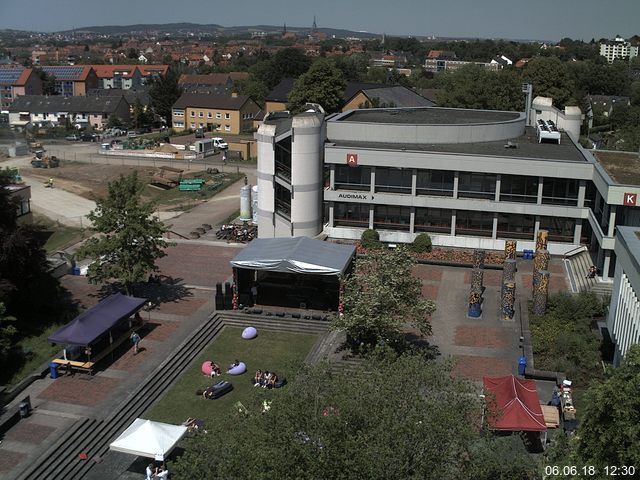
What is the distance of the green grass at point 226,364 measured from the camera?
25250 millimetres

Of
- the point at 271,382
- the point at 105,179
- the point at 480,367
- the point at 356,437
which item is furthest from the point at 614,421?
the point at 105,179

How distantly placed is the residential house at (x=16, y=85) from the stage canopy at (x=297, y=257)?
115m

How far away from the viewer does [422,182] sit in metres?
43.2

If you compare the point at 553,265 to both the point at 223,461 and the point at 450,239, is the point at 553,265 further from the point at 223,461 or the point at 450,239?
the point at 223,461

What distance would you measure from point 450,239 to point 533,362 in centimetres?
1555

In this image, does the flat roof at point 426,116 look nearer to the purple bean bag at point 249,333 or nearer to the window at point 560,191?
the window at point 560,191

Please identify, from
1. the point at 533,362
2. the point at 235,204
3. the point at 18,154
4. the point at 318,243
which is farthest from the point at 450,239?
the point at 18,154

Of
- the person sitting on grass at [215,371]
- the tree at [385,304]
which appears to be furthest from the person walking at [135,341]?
the tree at [385,304]

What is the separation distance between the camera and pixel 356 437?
1470cm

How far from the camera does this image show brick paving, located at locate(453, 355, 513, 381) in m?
27.4

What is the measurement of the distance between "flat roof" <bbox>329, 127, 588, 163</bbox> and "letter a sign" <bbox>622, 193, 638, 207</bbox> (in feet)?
20.8

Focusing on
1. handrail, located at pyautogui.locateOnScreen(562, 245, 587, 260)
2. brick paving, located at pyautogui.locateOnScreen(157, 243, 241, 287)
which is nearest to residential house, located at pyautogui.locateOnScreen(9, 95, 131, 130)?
brick paving, located at pyautogui.locateOnScreen(157, 243, 241, 287)

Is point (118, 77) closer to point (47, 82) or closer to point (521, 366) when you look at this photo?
point (47, 82)

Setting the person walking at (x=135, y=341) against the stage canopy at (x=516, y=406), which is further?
the person walking at (x=135, y=341)
